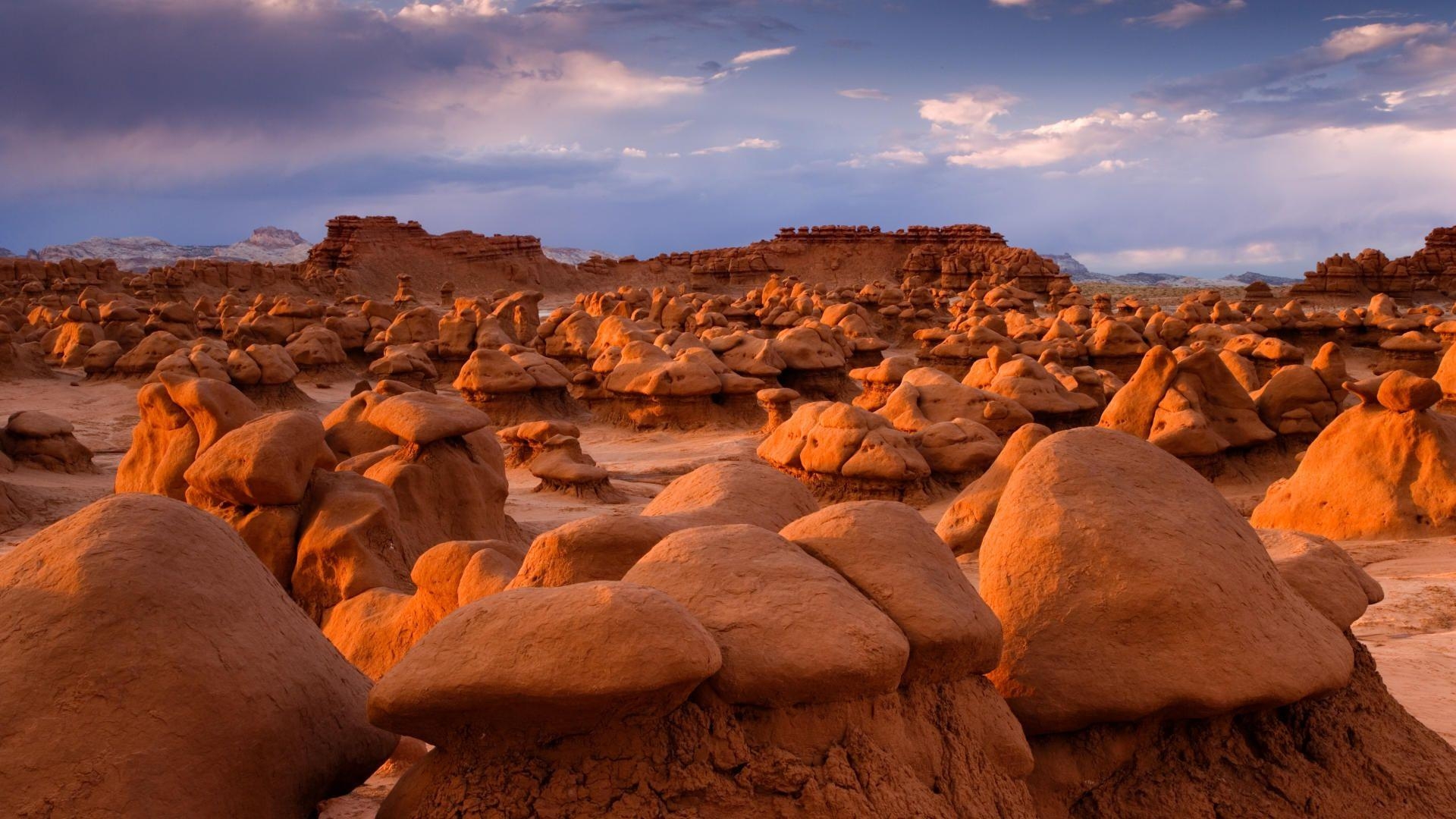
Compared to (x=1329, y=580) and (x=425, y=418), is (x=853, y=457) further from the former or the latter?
(x=1329, y=580)

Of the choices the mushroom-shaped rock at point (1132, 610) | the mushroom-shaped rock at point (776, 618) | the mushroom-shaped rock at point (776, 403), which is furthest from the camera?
the mushroom-shaped rock at point (776, 403)

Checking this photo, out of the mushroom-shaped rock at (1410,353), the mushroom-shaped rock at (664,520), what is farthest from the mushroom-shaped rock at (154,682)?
the mushroom-shaped rock at (1410,353)

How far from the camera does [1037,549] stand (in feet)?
12.6

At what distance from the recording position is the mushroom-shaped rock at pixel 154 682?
2561 millimetres

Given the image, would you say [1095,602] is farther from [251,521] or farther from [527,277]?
[527,277]

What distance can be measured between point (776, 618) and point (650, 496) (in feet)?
33.0

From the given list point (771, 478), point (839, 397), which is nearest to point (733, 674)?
point (771, 478)

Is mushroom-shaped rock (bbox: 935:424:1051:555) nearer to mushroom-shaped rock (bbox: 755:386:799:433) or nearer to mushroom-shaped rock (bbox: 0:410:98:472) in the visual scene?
mushroom-shaped rock (bbox: 755:386:799:433)

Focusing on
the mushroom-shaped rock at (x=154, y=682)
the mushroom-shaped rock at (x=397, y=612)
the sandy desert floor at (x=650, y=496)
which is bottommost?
the sandy desert floor at (x=650, y=496)

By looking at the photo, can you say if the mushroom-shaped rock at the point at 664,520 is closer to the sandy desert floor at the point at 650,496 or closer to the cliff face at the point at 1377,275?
the sandy desert floor at the point at 650,496

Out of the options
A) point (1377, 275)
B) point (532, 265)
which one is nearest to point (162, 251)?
point (532, 265)

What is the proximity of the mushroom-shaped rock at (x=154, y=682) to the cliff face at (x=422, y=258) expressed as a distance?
145 feet

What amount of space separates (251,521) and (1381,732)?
16.3 feet

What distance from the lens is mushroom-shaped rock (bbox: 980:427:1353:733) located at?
144 inches
